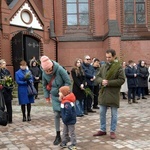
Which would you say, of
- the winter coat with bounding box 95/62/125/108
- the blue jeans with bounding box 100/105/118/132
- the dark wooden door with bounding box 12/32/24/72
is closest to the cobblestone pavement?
the blue jeans with bounding box 100/105/118/132

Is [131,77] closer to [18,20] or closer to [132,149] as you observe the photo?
[132,149]

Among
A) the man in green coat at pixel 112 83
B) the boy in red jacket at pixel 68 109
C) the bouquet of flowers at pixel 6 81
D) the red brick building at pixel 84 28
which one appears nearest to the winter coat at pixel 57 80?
the boy in red jacket at pixel 68 109

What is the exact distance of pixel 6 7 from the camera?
17672mm

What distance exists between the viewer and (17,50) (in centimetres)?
1738

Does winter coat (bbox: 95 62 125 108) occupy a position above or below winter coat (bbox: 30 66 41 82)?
below

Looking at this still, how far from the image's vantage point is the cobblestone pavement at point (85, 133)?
219 inches

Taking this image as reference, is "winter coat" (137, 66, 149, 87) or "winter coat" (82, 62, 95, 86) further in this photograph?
"winter coat" (137, 66, 149, 87)

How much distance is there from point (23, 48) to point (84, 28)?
574 cm

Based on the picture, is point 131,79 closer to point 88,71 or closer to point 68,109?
point 88,71

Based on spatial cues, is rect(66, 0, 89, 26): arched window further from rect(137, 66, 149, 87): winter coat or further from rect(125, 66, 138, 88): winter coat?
rect(125, 66, 138, 88): winter coat

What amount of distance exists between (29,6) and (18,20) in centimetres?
139

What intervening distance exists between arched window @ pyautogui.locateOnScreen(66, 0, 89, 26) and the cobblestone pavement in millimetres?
13530

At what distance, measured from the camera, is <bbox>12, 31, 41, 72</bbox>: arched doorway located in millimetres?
17281

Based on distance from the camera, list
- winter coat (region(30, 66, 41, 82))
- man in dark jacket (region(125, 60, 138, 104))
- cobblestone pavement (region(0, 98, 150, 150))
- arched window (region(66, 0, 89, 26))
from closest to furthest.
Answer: cobblestone pavement (region(0, 98, 150, 150)) → man in dark jacket (region(125, 60, 138, 104)) → winter coat (region(30, 66, 41, 82)) → arched window (region(66, 0, 89, 26))
